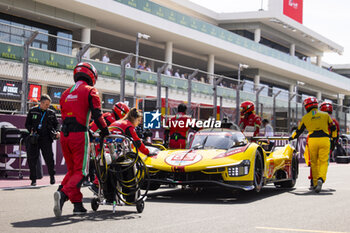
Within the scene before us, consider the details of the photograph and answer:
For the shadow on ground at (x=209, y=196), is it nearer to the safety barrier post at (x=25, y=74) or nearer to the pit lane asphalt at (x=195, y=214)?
the pit lane asphalt at (x=195, y=214)

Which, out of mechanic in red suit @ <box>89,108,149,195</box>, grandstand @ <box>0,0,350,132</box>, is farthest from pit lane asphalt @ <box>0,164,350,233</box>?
grandstand @ <box>0,0,350,132</box>

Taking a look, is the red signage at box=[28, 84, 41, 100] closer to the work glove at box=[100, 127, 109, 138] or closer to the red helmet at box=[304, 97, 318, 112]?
the red helmet at box=[304, 97, 318, 112]

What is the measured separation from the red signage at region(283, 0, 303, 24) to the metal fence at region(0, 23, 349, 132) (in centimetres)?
3512

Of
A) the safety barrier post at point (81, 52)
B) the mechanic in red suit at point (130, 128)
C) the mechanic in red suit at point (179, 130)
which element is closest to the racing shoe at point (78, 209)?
the mechanic in red suit at point (130, 128)

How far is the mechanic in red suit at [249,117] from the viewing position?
13195 millimetres

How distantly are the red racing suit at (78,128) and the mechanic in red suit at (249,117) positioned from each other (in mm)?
7059

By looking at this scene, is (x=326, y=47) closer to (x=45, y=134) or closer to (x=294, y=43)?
(x=294, y=43)

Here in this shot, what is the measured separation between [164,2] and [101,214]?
145 feet

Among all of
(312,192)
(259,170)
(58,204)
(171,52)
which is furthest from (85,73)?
(171,52)

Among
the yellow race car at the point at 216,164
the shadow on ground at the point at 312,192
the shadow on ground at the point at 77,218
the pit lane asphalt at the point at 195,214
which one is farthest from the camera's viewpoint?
the shadow on ground at the point at 312,192

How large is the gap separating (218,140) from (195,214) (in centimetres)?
277

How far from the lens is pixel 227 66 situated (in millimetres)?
52906

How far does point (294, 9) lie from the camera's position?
60.1 m

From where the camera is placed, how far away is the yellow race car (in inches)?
331
